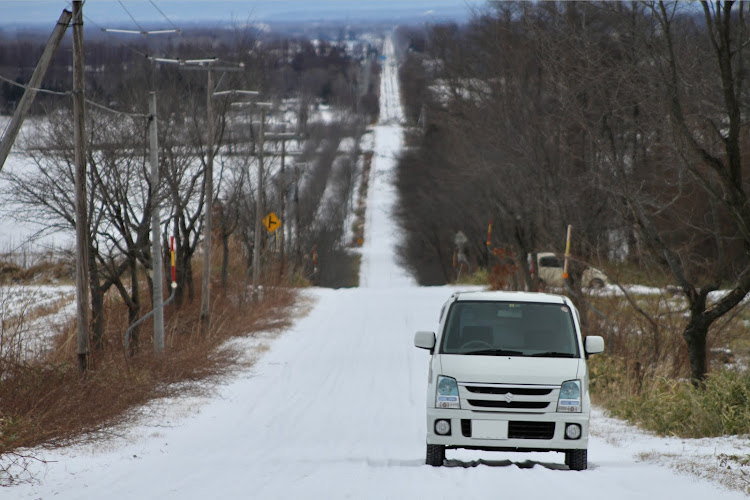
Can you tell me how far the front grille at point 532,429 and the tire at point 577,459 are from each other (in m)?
0.40

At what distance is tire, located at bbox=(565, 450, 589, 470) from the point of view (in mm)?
9362

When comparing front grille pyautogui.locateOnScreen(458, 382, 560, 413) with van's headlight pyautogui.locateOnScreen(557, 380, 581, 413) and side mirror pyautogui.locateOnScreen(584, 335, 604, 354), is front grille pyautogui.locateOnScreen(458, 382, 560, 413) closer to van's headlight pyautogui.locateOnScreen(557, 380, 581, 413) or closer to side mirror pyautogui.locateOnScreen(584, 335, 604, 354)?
van's headlight pyautogui.locateOnScreen(557, 380, 581, 413)

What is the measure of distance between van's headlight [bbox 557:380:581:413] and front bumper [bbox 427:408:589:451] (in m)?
0.06

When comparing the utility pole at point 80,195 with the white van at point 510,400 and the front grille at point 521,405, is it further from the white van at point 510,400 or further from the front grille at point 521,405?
the front grille at point 521,405

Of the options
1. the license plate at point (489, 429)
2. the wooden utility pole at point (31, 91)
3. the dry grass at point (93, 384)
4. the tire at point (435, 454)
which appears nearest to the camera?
the license plate at point (489, 429)

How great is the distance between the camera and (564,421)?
30.2 ft

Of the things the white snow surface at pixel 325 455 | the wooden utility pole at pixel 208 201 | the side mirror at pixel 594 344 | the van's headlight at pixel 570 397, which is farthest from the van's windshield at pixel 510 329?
the wooden utility pole at pixel 208 201

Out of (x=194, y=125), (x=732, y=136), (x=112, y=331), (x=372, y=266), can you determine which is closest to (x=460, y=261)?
(x=372, y=266)

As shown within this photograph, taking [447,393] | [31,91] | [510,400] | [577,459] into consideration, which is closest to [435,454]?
[447,393]

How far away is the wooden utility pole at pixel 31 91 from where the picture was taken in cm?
1107

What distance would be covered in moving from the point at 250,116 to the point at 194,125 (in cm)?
999

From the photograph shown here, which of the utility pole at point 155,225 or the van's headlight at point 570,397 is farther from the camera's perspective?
the utility pole at point 155,225

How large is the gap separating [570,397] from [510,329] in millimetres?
1291

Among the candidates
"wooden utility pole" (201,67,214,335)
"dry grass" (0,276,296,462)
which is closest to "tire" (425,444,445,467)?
"dry grass" (0,276,296,462)
